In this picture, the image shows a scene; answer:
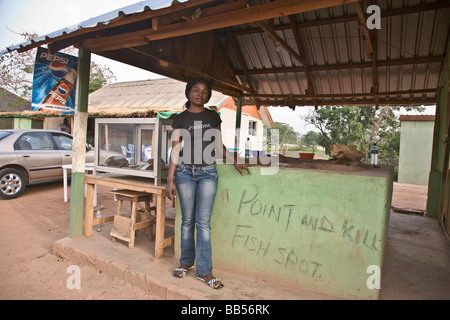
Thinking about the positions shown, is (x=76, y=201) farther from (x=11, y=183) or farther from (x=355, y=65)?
(x=355, y=65)

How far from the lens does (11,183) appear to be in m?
7.07

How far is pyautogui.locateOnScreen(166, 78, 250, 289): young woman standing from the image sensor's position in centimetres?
279

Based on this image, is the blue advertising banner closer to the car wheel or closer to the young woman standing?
the young woman standing

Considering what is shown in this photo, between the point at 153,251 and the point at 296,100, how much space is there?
5033mm

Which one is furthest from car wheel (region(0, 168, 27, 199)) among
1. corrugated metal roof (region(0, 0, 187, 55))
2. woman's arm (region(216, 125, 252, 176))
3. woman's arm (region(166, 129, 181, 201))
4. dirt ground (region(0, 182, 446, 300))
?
woman's arm (region(216, 125, 252, 176))

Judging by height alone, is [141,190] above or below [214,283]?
above

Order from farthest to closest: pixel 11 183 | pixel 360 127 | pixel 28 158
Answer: pixel 360 127 < pixel 28 158 < pixel 11 183

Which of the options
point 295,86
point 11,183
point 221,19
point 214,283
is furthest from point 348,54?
point 11,183

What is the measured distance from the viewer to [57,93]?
371cm

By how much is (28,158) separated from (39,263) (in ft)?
15.7

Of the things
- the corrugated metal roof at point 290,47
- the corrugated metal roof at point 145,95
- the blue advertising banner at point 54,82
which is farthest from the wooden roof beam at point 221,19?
the corrugated metal roof at point 145,95

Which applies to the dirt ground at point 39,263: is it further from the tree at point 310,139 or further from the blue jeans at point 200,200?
the tree at point 310,139
